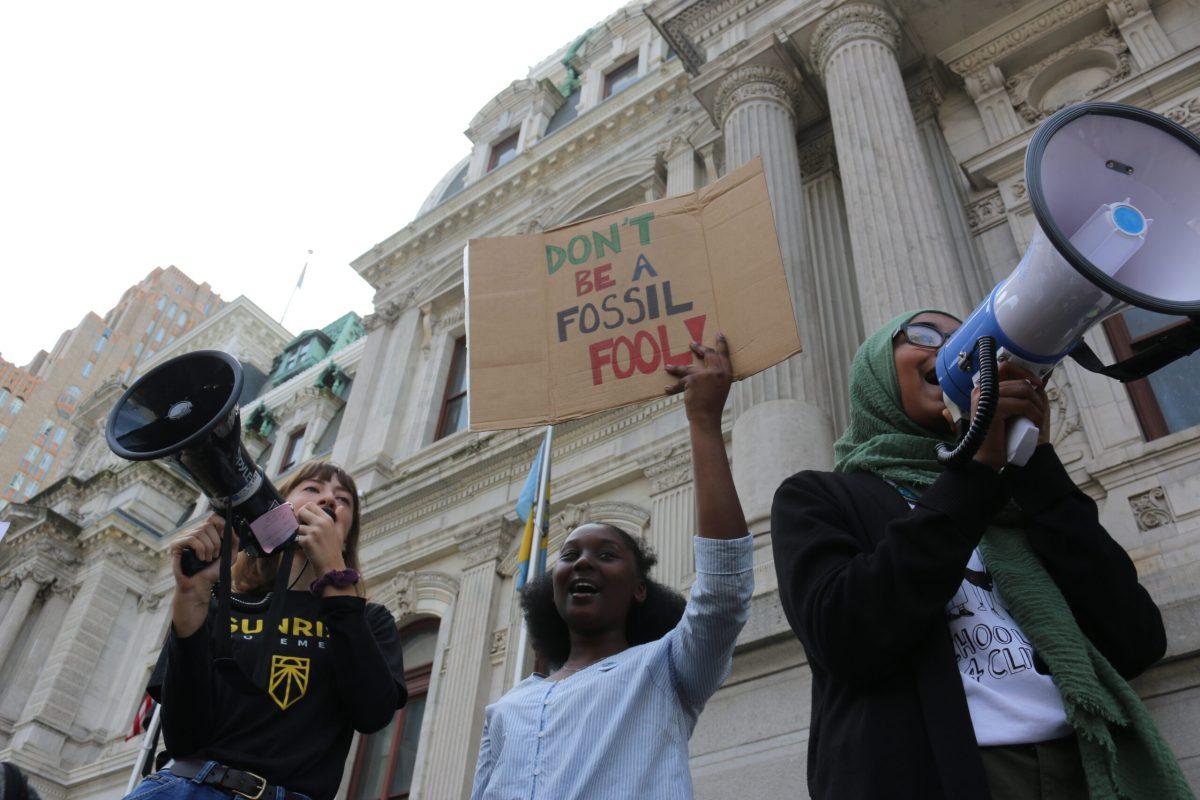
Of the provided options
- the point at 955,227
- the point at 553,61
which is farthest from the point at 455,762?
the point at 553,61

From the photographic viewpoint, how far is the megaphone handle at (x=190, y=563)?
2.97 m

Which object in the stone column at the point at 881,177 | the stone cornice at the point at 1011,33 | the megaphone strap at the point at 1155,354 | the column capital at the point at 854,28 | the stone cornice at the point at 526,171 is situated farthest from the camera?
the stone cornice at the point at 526,171

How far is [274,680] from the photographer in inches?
120

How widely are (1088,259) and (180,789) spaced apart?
2856 millimetres

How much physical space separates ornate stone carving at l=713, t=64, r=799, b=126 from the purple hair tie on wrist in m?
9.36

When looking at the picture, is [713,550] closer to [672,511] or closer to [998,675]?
[998,675]

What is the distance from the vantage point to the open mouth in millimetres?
3290

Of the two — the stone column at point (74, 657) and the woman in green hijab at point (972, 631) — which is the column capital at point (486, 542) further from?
the stone column at point (74, 657)

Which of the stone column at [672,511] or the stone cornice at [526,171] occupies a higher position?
the stone cornice at [526,171]

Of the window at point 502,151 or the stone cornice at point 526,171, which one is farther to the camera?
the window at point 502,151

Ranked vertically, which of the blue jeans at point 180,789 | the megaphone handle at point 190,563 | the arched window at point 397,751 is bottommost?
the blue jeans at point 180,789

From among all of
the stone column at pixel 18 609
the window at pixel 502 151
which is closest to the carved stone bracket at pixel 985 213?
the window at pixel 502 151

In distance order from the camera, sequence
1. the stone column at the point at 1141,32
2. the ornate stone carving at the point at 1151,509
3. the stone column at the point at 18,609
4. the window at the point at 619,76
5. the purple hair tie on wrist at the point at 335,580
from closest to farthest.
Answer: the purple hair tie on wrist at the point at 335,580 → the ornate stone carving at the point at 1151,509 → the stone column at the point at 1141,32 → the window at the point at 619,76 → the stone column at the point at 18,609

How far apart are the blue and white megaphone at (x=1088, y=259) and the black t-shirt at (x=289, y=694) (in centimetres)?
203
